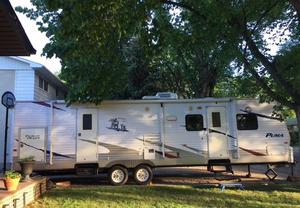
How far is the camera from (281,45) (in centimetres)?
1673

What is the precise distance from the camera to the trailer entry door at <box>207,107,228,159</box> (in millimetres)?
15719

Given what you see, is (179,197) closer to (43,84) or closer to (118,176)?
(118,176)

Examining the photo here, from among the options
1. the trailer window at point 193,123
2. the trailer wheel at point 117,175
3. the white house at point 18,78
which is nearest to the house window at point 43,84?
the white house at point 18,78

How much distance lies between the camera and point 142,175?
1538cm

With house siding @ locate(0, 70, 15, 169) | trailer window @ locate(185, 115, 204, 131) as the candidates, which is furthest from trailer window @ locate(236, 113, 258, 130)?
house siding @ locate(0, 70, 15, 169)

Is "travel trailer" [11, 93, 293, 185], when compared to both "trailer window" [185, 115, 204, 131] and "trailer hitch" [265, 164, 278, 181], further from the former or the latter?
"trailer hitch" [265, 164, 278, 181]

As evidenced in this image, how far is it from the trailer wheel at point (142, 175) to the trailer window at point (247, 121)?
11.8ft

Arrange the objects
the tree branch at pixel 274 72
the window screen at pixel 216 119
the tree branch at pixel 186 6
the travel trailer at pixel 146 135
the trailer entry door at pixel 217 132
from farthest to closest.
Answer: the window screen at pixel 216 119
the trailer entry door at pixel 217 132
the travel trailer at pixel 146 135
the tree branch at pixel 274 72
the tree branch at pixel 186 6

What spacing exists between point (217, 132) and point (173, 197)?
488 cm

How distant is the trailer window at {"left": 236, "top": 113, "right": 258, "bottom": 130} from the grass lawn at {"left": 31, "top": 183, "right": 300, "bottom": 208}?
3256 mm

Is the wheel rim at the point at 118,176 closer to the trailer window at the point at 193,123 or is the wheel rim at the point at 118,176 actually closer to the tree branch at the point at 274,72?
the trailer window at the point at 193,123

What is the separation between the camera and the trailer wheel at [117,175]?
15250mm

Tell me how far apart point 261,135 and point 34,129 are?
794 cm

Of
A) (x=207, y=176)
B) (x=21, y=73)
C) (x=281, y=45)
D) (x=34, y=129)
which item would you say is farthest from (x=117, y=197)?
(x=21, y=73)
